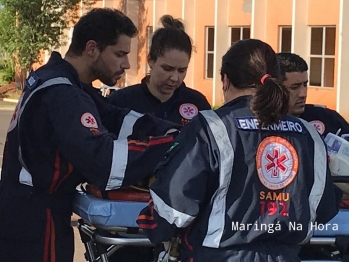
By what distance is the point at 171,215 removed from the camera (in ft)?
9.21

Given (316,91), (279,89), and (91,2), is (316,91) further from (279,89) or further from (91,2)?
(279,89)

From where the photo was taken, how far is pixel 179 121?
4.78 m

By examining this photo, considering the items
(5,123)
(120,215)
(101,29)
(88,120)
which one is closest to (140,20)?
(5,123)

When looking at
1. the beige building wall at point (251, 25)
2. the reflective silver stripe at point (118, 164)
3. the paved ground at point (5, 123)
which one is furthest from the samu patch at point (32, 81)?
the beige building wall at point (251, 25)

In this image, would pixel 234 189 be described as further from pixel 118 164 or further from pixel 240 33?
pixel 240 33

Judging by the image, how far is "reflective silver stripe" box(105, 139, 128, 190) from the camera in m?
3.20

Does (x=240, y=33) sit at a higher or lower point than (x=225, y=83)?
higher

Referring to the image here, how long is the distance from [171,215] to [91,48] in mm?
1125

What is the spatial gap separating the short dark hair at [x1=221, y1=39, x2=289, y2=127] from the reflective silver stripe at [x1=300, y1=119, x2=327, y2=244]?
0.23 metres

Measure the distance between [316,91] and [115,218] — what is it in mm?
15740

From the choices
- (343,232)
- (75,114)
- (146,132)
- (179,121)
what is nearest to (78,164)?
(75,114)

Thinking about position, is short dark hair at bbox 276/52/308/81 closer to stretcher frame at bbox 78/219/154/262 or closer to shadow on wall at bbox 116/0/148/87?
stretcher frame at bbox 78/219/154/262

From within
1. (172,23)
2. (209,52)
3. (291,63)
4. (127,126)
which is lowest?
(127,126)

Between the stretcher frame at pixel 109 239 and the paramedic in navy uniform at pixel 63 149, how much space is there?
0.13 m
